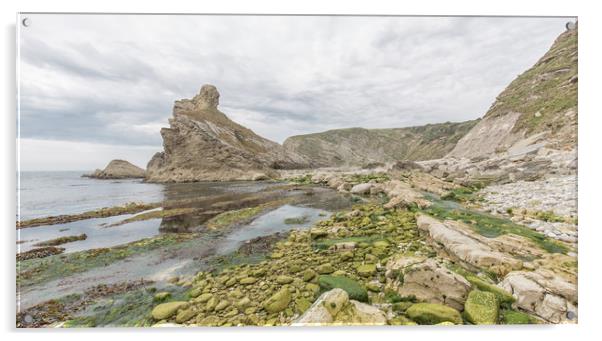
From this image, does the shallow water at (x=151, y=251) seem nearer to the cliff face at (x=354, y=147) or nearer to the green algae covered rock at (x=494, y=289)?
the green algae covered rock at (x=494, y=289)

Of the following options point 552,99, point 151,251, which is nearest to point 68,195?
point 151,251

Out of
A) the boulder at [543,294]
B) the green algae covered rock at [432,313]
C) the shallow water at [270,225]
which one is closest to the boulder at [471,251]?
the boulder at [543,294]

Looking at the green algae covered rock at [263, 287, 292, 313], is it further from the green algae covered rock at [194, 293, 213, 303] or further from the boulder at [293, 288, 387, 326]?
the green algae covered rock at [194, 293, 213, 303]
